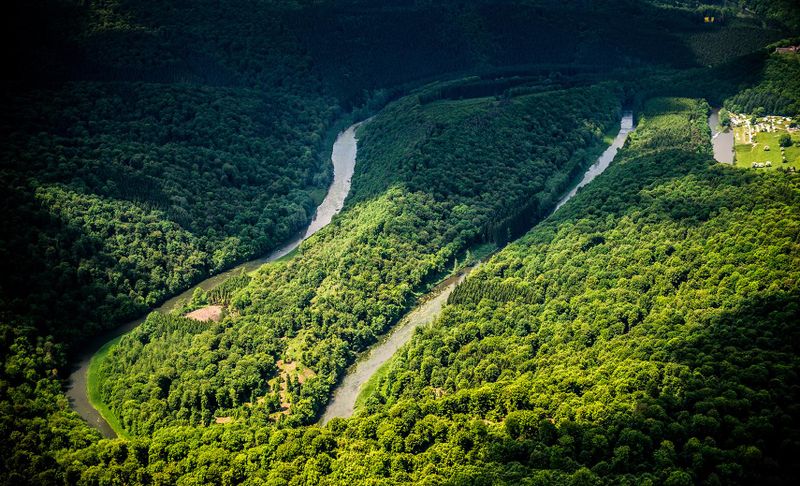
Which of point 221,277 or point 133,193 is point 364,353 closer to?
point 221,277

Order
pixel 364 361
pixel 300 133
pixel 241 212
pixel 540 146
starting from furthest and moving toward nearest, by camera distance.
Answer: pixel 300 133 → pixel 540 146 → pixel 241 212 → pixel 364 361

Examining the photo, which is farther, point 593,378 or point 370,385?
point 370,385

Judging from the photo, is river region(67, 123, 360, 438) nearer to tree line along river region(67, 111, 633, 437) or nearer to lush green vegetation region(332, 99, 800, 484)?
tree line along river region(67, 111, 633, 437)

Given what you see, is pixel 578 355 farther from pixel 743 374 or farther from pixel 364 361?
pixel 364 361

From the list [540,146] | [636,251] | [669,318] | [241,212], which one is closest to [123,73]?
[241,212]

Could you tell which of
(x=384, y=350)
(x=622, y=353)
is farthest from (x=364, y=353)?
(x=622, y=353)

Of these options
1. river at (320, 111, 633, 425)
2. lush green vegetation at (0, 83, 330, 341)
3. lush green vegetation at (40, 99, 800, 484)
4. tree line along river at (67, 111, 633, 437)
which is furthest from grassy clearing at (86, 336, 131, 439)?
river at (320, 111, 633, 425)
